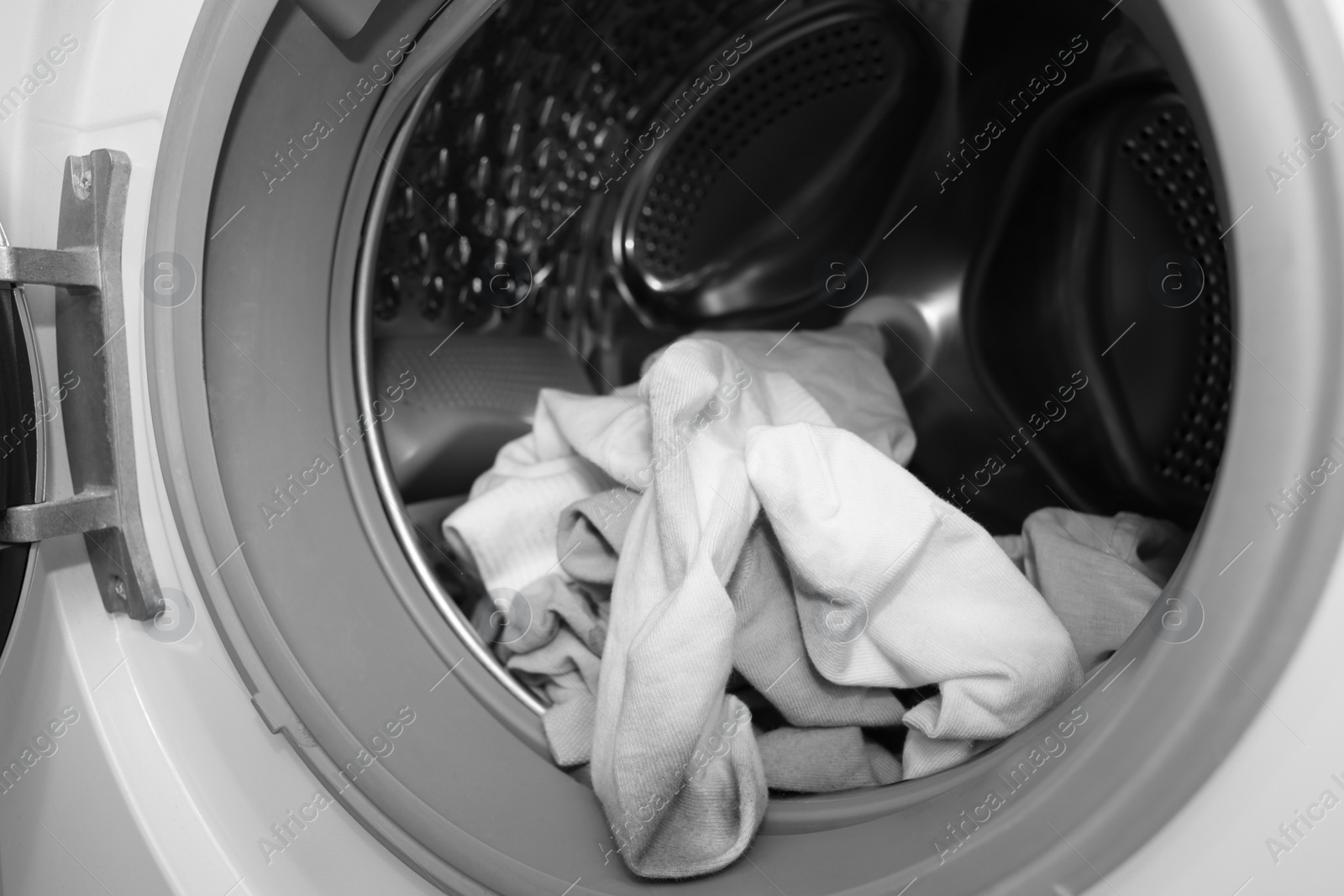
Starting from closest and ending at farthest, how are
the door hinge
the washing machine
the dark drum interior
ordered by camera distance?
1. the washing machine
2. the door hinge
3. the dark drum interior

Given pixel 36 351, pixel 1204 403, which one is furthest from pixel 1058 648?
pixel 36 351

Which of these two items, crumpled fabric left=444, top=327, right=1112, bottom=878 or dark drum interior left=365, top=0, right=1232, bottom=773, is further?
dark drum interior left=365, top=0, right=1232, bottom=773

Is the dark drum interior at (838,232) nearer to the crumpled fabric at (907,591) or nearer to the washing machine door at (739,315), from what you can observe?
the washing machine door at (739,315)

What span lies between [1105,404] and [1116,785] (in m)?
0.49

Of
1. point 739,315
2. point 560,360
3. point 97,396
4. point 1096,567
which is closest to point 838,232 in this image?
point 739,315

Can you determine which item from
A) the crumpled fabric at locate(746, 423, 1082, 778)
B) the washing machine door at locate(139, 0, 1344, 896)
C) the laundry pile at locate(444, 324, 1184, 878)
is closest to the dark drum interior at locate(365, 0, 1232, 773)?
the washing machine door at locate(139, 0, 1344, 896)

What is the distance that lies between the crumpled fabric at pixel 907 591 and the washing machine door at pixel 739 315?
0.04 meters

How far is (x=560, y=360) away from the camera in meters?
0.88

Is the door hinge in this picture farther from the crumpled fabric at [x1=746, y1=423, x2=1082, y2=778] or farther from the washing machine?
the crumpled fabric at [x1=746, y1=423, x2=1082, y2=778]

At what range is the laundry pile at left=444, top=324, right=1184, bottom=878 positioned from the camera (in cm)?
50

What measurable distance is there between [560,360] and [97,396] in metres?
0.45

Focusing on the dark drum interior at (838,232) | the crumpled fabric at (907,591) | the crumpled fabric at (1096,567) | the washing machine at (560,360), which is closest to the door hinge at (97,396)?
the washing machine at (560,360)

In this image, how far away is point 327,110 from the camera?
568 mm

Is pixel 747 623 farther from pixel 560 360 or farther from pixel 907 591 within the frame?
pixel 560 360
